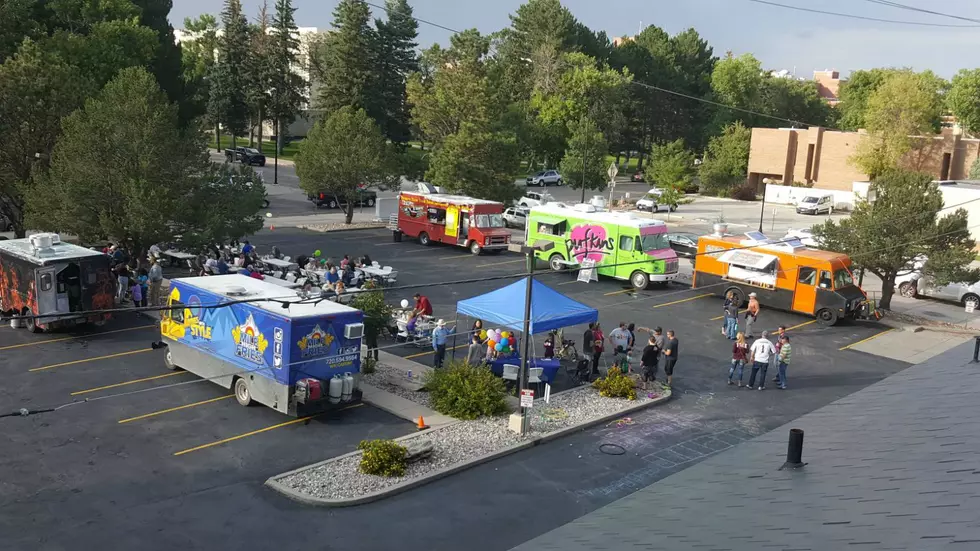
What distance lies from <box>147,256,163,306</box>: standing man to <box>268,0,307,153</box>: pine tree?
141ft

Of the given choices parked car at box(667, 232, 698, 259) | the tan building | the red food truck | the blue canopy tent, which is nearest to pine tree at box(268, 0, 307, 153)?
the red food truck

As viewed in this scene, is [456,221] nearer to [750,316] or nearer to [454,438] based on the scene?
[750,316]

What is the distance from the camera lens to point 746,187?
73.5m

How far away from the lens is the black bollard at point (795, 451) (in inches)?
318

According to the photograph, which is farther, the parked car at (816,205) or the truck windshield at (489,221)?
the parked car at (816,205)

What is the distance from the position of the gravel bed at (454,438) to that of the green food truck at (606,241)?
1240cm

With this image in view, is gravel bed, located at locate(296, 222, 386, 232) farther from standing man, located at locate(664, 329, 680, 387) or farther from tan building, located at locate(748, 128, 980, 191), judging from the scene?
tan building, located at locate(748, 128, 980, 191)

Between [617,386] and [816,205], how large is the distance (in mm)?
50179

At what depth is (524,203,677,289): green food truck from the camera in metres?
31.3

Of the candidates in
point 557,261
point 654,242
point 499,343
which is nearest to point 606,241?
point 654,242

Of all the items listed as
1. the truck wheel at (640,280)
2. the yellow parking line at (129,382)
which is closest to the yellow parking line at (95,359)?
the yellow parking line at (129,382)

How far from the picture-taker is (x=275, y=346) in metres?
16.0

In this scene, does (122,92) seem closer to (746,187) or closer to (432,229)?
(432,229)

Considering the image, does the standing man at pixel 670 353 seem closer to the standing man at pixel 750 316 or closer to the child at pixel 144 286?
the standing man at pixel 750 316
